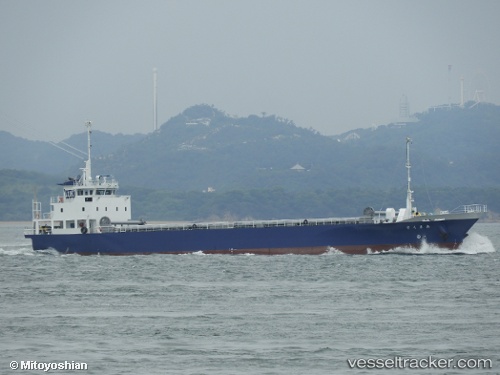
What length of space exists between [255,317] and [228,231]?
2922 centimetres

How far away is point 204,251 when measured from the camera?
6825cm

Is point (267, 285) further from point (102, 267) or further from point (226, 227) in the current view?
point (226, 227)

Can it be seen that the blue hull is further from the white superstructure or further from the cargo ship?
the white superstructure

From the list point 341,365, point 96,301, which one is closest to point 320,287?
point 96,301

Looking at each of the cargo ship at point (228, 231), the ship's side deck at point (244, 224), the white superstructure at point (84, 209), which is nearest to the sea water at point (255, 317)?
the cargo ship at point (228, 231)

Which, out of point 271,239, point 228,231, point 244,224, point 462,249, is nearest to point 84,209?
point 228,231

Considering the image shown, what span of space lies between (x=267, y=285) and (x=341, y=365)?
19081 mm

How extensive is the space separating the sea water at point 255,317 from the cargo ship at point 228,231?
396cm

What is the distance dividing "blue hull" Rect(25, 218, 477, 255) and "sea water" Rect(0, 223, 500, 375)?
3.82 meters

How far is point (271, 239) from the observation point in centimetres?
6681

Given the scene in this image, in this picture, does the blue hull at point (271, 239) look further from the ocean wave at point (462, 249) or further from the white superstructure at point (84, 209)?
the white superstructure at point (84, 209)

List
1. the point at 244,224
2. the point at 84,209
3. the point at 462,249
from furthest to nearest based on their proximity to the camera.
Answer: the point at 84,209
the point at 244,224
the point at 462,249

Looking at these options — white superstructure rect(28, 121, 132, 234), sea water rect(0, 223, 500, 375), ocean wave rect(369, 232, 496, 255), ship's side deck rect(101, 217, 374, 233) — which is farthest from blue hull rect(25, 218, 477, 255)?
sea water rect(0, 223, 500, 375)

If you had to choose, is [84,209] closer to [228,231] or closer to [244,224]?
[228,231]
